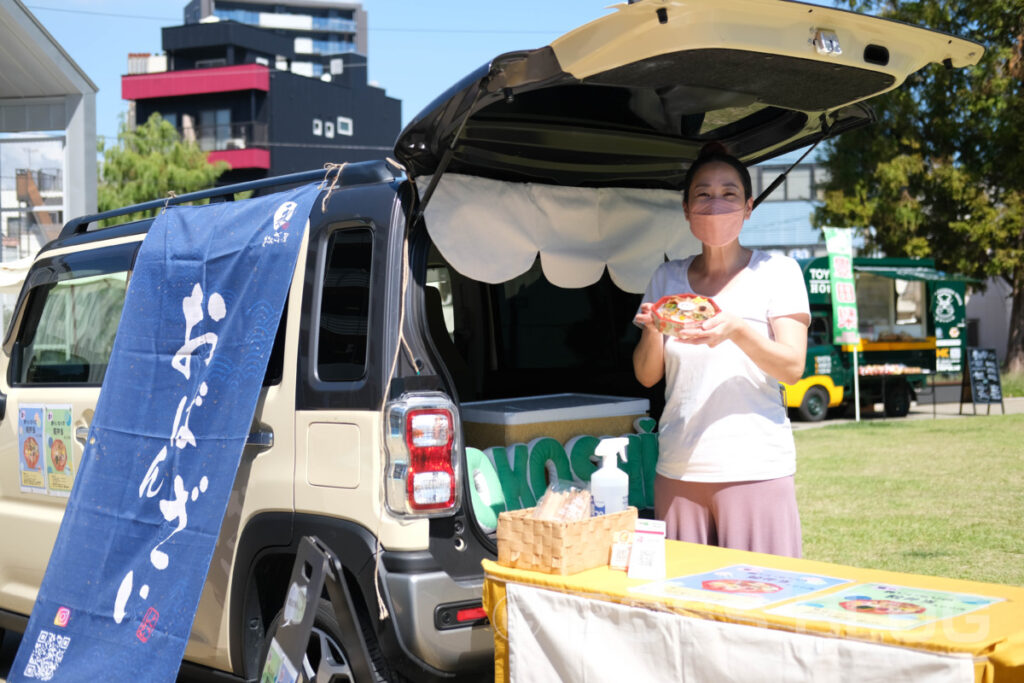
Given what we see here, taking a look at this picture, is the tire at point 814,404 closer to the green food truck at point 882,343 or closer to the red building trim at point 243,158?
the green food truck at point 882,343

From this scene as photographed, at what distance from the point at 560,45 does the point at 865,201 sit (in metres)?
23.8

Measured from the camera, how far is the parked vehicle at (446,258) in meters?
3.27

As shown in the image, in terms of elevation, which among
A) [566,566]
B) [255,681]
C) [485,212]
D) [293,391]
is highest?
[485,212]

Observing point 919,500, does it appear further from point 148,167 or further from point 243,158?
point 243,158

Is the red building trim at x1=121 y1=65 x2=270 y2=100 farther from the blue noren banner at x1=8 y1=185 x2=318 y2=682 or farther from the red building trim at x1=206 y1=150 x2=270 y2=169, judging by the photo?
the blue noren banner at x1=8 y1=185 x2=318 y2=682

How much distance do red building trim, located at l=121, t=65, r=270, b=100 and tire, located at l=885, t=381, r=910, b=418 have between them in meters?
38.6

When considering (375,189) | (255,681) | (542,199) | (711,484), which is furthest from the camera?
(542,199)

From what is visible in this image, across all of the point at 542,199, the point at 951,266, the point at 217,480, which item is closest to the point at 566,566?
the point at 217,480

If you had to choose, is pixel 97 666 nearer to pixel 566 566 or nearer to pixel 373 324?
pixel 373 324

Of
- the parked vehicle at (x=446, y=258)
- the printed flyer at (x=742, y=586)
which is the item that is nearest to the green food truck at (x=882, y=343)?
the parked vehicle at (x=446, y=258)

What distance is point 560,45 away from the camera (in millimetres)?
3088

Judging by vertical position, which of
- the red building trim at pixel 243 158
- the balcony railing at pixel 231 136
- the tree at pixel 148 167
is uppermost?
the balcony railing at pixel 231 136

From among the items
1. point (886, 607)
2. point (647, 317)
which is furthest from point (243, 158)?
point (886, 607)

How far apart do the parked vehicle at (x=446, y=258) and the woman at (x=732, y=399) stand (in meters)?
0.50
